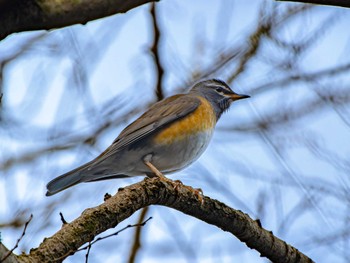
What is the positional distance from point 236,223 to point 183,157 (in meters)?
1.77

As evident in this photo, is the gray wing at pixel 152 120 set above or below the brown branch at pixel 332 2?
above

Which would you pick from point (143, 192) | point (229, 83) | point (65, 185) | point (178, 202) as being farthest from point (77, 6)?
point (229, 83)

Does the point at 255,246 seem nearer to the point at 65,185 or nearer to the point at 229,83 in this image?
the point at 65,185

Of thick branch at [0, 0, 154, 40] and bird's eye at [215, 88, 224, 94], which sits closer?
thick branch at [0, 0, 154, 40]

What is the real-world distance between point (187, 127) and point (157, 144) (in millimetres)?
394

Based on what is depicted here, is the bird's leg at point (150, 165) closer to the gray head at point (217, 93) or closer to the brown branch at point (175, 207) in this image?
the brown branch at point (175, 207)

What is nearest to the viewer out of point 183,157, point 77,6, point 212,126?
point 77,6

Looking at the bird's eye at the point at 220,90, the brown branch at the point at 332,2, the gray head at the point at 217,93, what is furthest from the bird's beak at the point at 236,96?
the brown branch at the point at 332,2

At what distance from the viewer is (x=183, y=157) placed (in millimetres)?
6316

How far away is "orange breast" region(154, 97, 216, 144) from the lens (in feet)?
20.9

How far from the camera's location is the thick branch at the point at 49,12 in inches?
100

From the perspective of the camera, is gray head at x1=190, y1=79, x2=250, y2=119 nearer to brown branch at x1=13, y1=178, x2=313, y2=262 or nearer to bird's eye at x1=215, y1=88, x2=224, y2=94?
bird's eye at x1=215, y1=88, x2=224, y2=94

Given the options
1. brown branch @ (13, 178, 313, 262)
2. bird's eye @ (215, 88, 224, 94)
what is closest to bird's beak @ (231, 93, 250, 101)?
bird's eye @ (215, 88, 224, 94)

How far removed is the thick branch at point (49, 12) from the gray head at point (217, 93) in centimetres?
430
